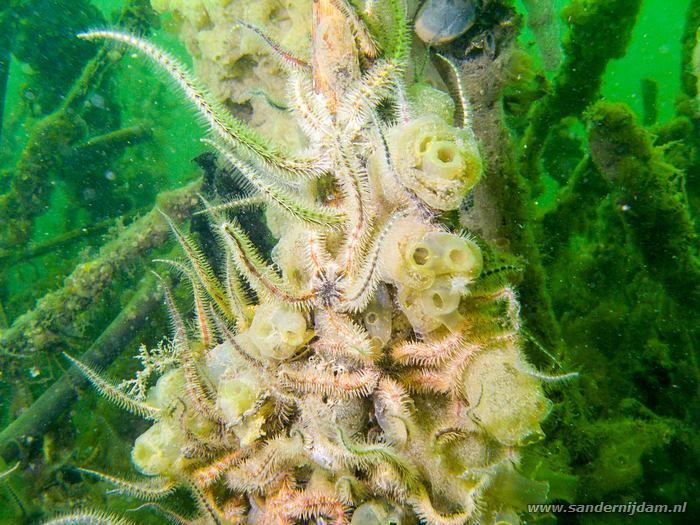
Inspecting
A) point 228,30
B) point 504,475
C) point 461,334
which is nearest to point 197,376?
point 461,334

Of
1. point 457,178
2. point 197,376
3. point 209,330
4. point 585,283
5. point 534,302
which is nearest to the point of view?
point 457,178

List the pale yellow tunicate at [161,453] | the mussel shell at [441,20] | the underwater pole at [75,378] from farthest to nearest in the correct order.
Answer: the underwater pole at [75,378] < the mussel shell at [441,20] < the pale yellow tunicate at [161,453]

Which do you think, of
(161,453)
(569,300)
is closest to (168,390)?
(161,453)

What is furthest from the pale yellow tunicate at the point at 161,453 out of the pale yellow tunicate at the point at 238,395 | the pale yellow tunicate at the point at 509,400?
the pale yellow tunicate at the point at 509,400

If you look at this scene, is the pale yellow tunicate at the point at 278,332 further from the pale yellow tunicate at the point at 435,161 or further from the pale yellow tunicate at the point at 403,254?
A: the pale yellow tunicate at the point at 435,161

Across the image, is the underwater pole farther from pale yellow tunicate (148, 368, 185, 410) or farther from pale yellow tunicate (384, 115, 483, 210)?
pale yellow tunicate (384, 115, 483, 210)

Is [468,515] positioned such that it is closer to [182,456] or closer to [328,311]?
[328,311]

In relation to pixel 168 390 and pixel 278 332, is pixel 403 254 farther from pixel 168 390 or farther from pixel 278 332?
pixel 168 390
